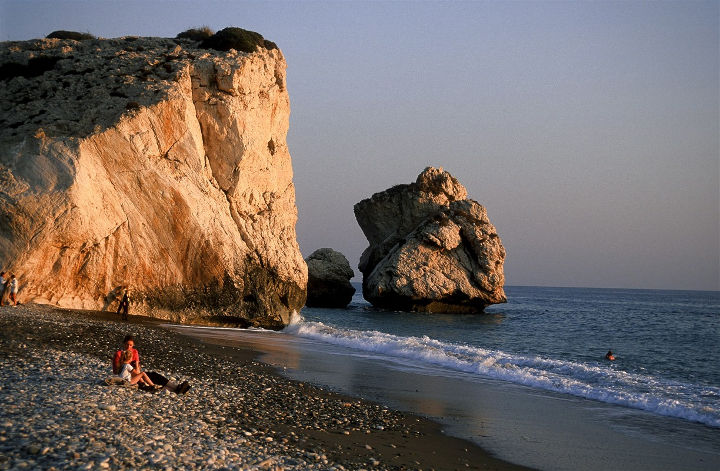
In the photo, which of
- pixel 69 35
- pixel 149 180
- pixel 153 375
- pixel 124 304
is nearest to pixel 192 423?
pixel 153 375

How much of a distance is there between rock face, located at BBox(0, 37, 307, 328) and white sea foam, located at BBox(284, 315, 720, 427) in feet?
21.7

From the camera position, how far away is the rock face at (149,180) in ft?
73.6

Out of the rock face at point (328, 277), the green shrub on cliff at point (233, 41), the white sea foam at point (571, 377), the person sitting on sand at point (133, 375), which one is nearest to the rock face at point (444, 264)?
the rock face at point (328, 277)

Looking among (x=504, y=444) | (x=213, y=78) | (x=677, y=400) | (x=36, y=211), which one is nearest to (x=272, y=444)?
(x=504, y=444)

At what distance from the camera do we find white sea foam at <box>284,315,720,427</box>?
14.4 metres

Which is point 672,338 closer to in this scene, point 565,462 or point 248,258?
point 248,258

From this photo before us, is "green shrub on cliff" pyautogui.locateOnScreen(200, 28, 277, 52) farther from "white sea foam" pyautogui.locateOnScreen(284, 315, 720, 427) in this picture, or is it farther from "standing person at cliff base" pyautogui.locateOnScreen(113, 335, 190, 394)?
"standing person at cliff base" pyautogui.locateOnScreen(113, 335, 190, 394)

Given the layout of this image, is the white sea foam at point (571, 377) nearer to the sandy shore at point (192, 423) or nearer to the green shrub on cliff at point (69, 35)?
the sandy shore at point (192, 423)

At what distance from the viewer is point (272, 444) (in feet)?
26.3

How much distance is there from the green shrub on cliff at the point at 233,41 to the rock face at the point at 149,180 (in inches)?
34.9

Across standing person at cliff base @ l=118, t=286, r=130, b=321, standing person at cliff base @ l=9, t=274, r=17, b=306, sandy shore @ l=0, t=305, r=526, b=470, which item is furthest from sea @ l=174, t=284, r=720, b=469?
standing person at cliff base @ l=9, t=274, r=17, b=306

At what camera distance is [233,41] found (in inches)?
1283

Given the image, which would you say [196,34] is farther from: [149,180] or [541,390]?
[541,390]

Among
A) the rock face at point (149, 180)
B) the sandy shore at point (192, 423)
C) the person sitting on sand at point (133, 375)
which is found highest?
the rock face at point (149, 180)
